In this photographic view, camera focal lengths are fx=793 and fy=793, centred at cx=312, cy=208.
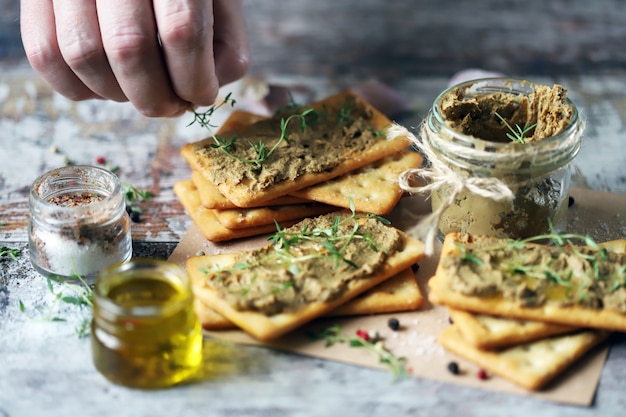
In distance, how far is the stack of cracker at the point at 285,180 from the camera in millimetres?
2484

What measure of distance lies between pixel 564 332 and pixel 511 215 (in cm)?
41

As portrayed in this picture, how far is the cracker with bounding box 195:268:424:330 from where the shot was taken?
2.15 metres

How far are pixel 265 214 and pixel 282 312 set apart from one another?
49 centimetres

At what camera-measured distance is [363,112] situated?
2.93 m

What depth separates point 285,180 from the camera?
98.2 inches

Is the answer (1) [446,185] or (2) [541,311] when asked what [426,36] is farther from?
(2) [541,311]

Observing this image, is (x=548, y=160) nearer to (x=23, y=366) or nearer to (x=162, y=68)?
(x=162, y=68)

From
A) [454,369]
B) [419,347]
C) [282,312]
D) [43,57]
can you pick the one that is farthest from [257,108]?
[454,369]

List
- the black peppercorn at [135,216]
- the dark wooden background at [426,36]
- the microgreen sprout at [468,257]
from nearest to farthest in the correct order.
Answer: the microgreen sprout at [468,257] → the black peppercorn at [135,216] → the dark wooden background at [426,36]

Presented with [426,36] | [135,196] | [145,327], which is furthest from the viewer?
[426,36]

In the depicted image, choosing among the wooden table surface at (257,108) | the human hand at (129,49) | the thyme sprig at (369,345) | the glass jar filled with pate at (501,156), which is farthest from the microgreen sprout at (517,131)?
the human hand at (129,49)

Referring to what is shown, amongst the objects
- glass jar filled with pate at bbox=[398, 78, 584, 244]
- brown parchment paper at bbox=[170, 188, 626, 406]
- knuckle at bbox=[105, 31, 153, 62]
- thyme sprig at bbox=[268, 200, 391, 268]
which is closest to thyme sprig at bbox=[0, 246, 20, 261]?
brown parchment paper at bbox=[170, 188, 626, 406]

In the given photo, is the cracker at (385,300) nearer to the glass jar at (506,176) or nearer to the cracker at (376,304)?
the cracker at (376,304)

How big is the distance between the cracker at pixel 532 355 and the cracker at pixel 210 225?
735mm
